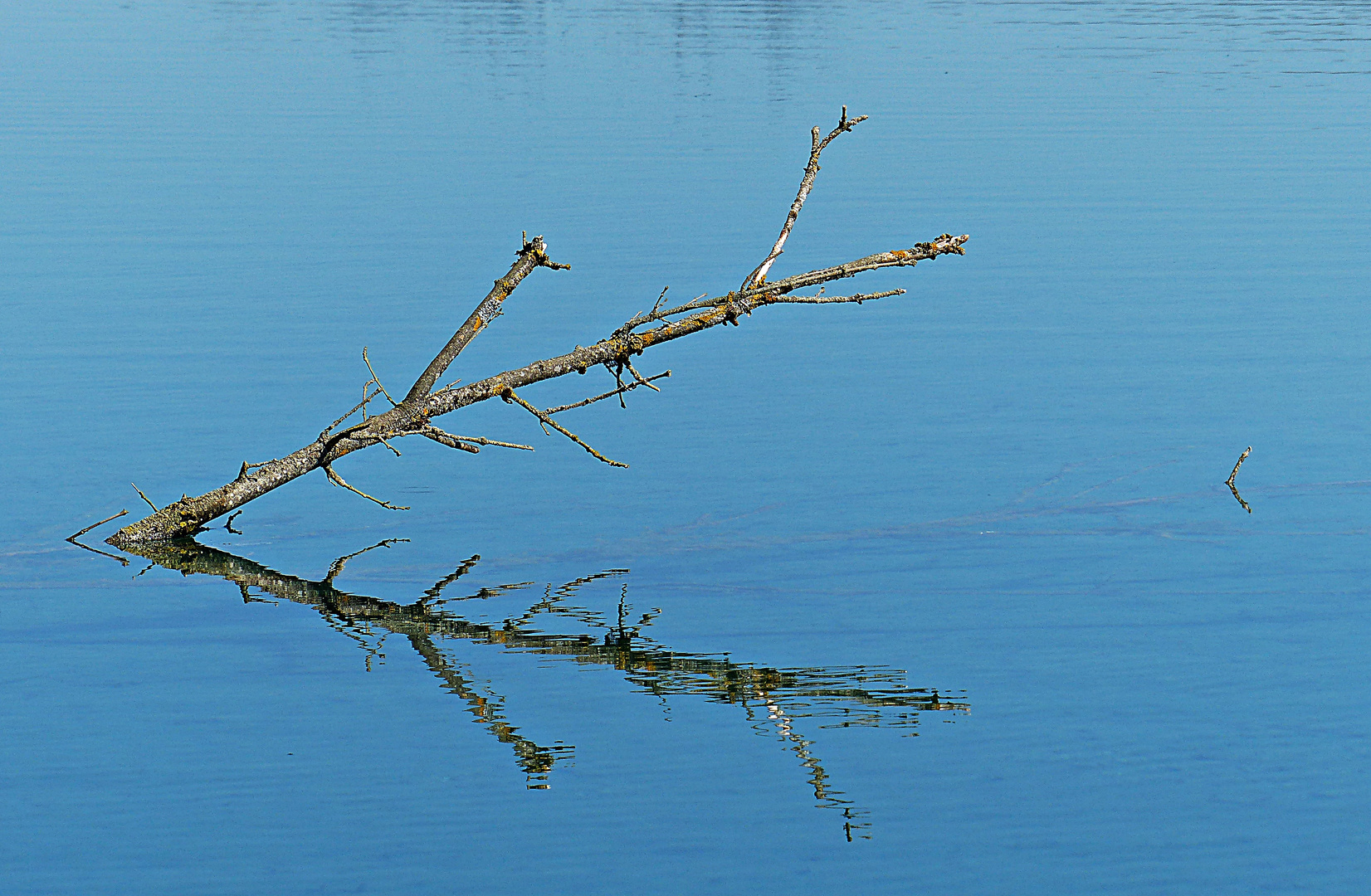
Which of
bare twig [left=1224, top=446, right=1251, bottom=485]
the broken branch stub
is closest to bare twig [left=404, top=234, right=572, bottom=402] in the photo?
the broken branch stub

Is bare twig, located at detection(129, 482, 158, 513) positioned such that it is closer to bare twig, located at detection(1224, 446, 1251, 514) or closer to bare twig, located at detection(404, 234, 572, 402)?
bare twig, located at detection(404, 234, 572, 402)

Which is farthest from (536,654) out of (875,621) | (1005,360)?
(1005,360)

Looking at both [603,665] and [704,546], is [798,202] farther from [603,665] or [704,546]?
[603,665]

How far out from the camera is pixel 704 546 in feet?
23.9

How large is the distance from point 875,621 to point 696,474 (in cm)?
199

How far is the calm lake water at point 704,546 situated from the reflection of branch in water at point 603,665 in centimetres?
3

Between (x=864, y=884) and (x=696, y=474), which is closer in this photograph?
(x=864, y=884)

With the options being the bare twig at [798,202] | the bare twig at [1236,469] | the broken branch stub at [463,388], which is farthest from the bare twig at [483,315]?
the bare twig at [1236,469]

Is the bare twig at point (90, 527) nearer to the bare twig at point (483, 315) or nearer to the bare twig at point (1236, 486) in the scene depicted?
the bare twig at point (483, 315)

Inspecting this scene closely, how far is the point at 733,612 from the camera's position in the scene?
6582 millimetres

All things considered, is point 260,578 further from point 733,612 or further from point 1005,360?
point 1005,360

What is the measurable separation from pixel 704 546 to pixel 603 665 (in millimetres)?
1350

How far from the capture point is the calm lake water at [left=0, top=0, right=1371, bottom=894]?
4984 millimetres

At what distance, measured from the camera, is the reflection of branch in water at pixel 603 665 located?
18.1 feet
